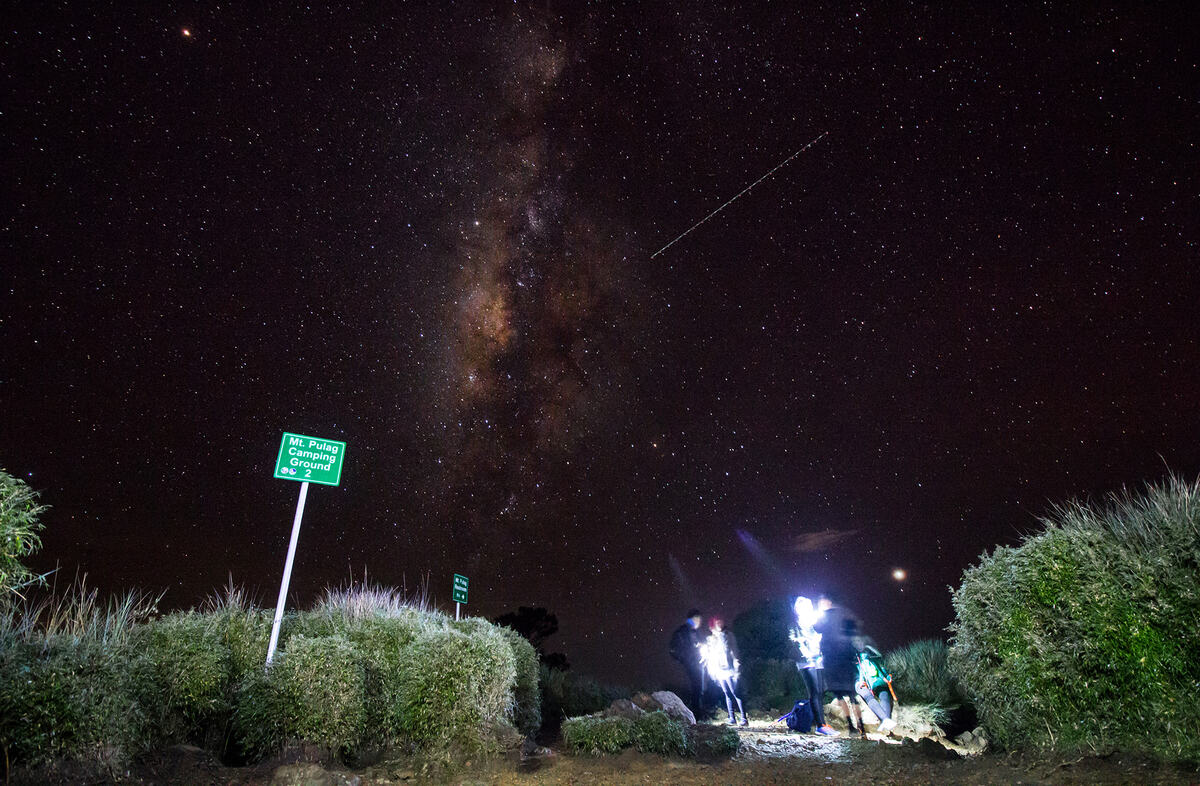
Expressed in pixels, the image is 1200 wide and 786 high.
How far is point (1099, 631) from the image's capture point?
566cm

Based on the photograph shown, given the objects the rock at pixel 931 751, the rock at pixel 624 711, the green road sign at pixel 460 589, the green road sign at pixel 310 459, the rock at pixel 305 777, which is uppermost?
the green road sign at pixel 310 459

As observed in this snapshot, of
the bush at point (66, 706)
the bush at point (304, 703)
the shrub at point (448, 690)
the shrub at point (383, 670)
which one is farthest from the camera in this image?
the shrub at point (383, 670)

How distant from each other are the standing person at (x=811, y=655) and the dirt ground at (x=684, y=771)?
2.13 m

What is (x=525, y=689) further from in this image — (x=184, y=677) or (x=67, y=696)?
(x=67, y=696)

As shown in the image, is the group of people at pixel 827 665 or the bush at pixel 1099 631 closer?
the bush at pixel 1099 631

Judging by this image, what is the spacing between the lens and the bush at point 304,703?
6594 millimetres

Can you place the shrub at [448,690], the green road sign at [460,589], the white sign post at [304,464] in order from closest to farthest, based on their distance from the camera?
the shrub at [448,690]
the white sign post at [304,464]
the green road sign at [460,589]

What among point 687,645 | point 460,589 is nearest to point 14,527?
point 460,589

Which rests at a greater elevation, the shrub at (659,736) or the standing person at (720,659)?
the standing person at (720,659)

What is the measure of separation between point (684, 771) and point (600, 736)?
1.63 meters

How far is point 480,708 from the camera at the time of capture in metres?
7.57

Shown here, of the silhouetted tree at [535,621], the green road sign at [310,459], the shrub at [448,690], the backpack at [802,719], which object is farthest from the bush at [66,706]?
the silhouetted tree at [535,621]

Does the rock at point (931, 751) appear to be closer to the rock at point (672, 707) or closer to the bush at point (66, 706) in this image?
the rock at point (672, 707)

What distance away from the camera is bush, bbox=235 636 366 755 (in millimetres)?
6594
